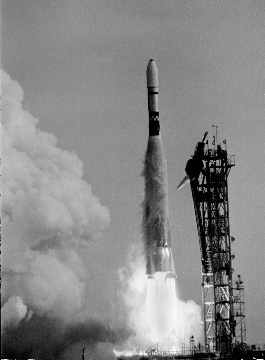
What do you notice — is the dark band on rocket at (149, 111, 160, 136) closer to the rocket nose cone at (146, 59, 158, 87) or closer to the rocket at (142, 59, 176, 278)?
the rocket at (142, 59, 176, 278)

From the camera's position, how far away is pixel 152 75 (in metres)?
94.9

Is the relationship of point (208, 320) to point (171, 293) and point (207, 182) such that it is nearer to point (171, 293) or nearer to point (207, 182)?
point (171, 293)

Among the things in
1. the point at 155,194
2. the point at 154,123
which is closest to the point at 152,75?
the point at 154,123

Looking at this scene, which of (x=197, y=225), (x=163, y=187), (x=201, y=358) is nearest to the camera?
(x=201, y=358)

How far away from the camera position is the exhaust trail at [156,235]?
93188mm

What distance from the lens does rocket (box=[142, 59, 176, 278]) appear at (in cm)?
9381

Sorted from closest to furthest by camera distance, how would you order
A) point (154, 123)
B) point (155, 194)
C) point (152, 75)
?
point (154, 123) → point (152, 75) → point (155, 194)

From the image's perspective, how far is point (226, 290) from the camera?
97375 mm

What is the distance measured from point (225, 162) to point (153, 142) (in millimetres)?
9237

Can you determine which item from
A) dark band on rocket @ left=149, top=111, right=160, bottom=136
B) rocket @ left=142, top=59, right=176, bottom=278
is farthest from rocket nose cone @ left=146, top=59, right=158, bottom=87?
dark band on rocket @ left=149, top=111, right=160, bottom=136

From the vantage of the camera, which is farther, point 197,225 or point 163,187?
point 197,225

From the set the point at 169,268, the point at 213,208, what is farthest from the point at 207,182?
the point at 169,268

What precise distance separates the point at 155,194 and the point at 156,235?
4.35m

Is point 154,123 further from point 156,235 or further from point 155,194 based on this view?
point 156,235
